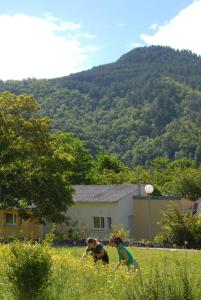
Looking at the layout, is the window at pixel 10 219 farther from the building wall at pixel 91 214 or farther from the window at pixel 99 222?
the window at pixel 99 222

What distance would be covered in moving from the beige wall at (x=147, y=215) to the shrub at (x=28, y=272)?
34.7m

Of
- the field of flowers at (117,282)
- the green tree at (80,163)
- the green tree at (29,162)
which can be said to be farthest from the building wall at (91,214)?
the field of flowers at (117,282)

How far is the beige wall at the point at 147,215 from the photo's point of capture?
140ft

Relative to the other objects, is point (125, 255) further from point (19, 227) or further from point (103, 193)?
point (103, 193)

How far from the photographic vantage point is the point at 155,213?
4312cm

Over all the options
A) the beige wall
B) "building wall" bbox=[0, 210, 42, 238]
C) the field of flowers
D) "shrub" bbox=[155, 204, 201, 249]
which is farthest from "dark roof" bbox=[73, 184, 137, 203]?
the field of flowers

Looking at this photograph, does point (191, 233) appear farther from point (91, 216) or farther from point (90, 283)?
point (90, 283)

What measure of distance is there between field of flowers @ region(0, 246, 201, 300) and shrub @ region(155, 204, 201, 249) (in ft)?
67.7

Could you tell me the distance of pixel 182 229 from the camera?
3039 cm

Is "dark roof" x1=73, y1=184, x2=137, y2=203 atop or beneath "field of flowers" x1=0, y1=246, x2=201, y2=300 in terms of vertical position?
atop

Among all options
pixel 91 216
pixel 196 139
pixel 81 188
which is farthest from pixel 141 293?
pixel 196 139

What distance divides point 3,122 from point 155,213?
1777 centimetres

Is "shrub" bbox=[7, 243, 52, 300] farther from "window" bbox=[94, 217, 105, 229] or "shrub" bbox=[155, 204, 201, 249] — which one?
"window" bbox=[94, 217, 105, 229]

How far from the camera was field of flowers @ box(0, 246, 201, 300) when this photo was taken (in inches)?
238
